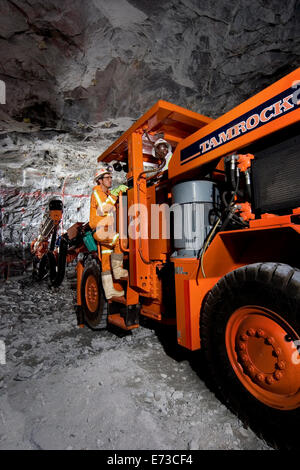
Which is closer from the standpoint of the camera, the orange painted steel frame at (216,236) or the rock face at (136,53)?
the orange painted steel frame at (216,236)

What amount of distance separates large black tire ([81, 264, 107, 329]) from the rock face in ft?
12.8

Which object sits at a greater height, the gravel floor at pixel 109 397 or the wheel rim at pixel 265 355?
the wheel rim at pixel 265 355

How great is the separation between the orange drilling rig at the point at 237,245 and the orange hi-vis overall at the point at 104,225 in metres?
0.62

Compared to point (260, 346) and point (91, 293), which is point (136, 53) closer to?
point (91, 293)

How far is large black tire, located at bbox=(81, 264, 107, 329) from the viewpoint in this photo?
338 cm

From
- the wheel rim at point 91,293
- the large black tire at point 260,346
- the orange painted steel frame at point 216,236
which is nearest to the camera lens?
the large black tire at point 260,346

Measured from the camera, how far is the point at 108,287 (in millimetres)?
3137

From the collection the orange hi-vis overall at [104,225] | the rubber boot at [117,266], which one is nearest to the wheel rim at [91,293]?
the orange hi-vis overall at [104,225]

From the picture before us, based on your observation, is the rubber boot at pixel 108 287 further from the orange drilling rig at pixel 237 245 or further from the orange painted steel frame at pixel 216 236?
the orange drilling rig at pixel 237 245

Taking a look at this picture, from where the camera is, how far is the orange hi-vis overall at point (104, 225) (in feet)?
10.4

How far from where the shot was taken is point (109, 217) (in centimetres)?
321

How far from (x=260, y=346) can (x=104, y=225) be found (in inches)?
92.5

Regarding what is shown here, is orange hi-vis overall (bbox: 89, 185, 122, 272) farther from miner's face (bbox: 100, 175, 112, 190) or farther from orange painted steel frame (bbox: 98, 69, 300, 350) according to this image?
orange painted steel frame (bbox: 98, 69, 300, 350)

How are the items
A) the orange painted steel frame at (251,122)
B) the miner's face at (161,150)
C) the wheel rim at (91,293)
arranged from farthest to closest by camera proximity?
the wheel rim at (91,293), the miner's face at (161,150), the orange painted steel frame at (251,122)
